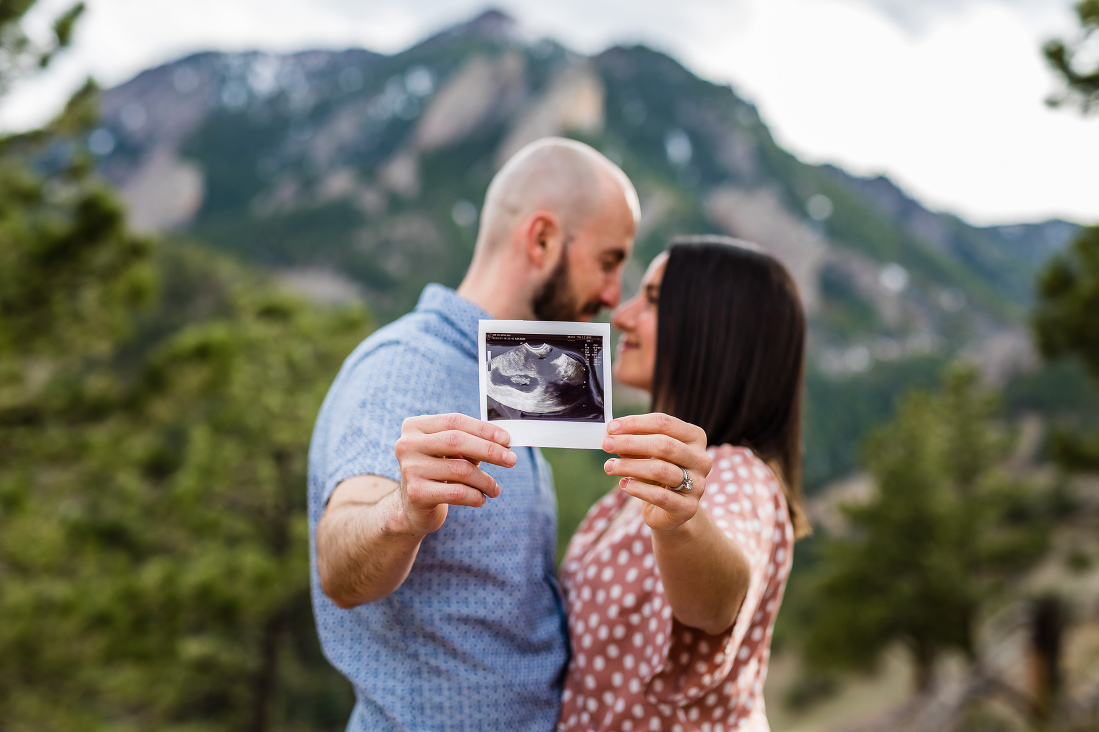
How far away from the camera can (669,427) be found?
1448 mm

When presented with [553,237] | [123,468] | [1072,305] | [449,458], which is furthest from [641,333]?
[123,468]

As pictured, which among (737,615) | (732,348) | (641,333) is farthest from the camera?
(641,333)

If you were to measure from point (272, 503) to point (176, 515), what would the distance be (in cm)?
167

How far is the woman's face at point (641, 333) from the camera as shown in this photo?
2568 mm

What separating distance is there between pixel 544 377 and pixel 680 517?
0.42m

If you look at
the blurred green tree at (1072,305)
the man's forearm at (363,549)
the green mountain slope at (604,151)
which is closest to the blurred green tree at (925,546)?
the blurred green tree at (1072,305)

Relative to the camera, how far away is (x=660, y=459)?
1450 millimetres

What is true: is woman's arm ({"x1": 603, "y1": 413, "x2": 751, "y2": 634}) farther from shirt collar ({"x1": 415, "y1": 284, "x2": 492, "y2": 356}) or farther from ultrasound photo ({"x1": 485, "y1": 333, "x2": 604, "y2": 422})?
shirt collar ({"x1": 415, "y1": 284, "x2": 492, "y2": 356})

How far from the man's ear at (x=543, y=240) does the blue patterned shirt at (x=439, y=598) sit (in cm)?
46

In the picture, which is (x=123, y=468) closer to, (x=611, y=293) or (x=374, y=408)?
(x=611, y=293)

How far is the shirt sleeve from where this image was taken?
1.91 meters

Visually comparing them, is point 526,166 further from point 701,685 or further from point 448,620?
point 701,685

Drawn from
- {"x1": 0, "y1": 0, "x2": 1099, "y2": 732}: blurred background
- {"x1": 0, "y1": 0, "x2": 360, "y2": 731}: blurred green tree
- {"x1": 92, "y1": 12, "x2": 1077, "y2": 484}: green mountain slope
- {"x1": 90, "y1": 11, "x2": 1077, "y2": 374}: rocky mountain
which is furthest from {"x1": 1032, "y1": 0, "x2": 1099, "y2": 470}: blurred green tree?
{"x1": 90, "y1": 11, "x2": 1077, "y2": 374}: rocky mountain

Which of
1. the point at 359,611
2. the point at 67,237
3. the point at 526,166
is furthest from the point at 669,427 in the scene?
the point at 67,237
